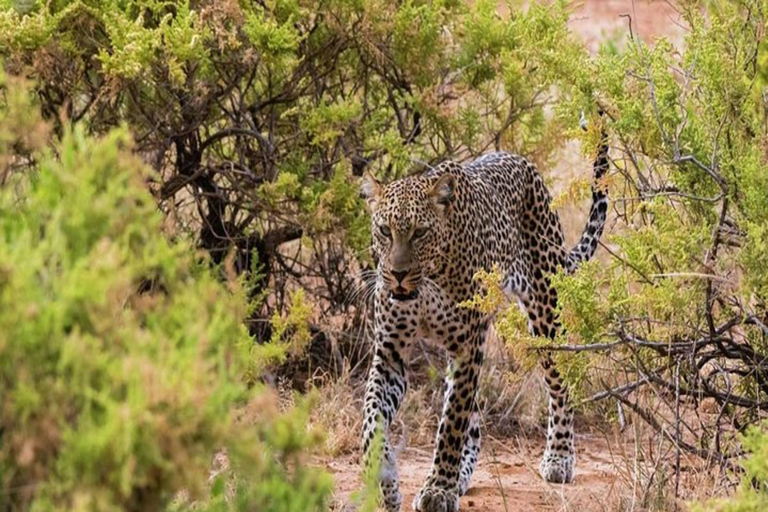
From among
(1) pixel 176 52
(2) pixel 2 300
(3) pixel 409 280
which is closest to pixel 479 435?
(3) pixel 409 280

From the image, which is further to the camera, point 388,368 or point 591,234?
point 591,234

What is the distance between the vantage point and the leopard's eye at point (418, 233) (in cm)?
699

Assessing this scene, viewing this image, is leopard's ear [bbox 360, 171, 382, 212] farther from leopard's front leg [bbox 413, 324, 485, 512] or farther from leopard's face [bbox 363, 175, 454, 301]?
leopard's front leg [bbox 413, 324, 485, 512]

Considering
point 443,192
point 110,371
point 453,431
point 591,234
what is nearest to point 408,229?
point 443,192

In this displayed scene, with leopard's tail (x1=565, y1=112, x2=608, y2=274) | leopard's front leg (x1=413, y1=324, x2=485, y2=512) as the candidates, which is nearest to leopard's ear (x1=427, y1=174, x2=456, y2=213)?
leopard's front leg (x1=413, y1=324, x2=485, y2=512)

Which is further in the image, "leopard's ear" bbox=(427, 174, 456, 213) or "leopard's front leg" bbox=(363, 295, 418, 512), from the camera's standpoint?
"leopard's ear" bbox=(427, 174, 456, 213)

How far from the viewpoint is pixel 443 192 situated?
23.6ft

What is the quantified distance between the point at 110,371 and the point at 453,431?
3.88m

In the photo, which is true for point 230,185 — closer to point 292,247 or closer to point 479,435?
point 292,247

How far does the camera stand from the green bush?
10.7ft

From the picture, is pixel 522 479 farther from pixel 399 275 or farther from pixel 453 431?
pixel 399 275

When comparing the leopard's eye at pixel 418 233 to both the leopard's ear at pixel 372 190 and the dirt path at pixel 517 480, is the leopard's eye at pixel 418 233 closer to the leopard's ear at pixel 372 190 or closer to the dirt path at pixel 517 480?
the leopard's ear at pixel 372 190

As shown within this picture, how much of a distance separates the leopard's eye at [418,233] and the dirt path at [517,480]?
971mm

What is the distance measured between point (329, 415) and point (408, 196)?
147cm
